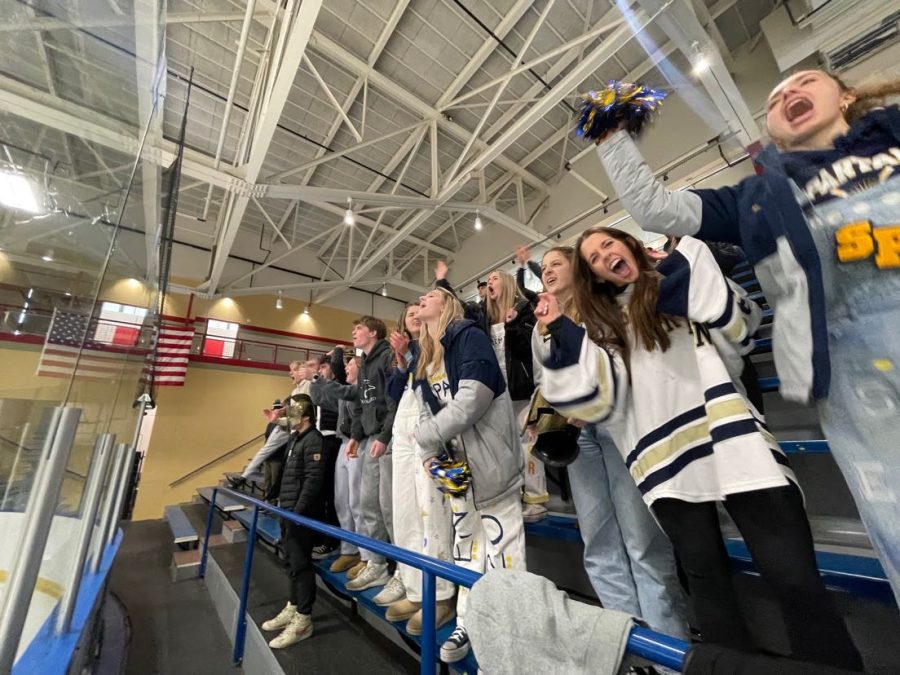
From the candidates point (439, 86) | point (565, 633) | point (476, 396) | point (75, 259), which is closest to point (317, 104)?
point (439, 86)

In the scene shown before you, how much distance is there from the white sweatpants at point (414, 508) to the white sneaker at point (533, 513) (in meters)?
0.41

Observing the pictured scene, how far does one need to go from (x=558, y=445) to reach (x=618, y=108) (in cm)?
107

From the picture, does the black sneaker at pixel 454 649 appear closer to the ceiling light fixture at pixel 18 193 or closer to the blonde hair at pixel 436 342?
the blonde hair at pixel 436 342

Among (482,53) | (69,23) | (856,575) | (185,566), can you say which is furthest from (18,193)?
(482,53)

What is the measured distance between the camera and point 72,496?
1157 mm

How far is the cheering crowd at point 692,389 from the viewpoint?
2.03 feet

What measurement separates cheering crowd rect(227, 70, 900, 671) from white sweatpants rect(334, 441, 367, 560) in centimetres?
54

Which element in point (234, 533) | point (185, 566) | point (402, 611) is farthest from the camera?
point (234, 533)

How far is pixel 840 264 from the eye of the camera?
0.63m

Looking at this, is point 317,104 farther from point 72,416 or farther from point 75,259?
point 72,416

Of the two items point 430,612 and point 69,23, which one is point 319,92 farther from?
point 430,612

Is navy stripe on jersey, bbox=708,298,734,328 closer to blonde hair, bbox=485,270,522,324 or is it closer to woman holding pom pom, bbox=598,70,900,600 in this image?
woman holding pom pom, bbox=598,70,900,600

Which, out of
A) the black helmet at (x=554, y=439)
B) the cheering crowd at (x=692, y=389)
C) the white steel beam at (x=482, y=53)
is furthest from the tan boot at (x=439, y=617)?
the white steel beam at (x=482, y=53)

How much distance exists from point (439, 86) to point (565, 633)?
20.3 feet
